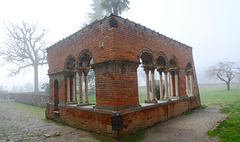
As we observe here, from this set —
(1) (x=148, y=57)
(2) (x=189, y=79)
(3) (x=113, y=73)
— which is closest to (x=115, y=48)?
(3) (x=113, y=73)

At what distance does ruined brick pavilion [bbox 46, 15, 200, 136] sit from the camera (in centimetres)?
553

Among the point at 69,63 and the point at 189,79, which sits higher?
the point at 69,63

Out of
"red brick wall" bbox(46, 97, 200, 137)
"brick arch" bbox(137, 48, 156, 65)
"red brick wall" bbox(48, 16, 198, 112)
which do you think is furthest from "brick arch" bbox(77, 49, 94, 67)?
"brick arch" bbox(137, 48, 156, 65)

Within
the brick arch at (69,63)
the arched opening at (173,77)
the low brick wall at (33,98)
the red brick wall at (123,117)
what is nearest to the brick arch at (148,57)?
the red brick wall at (123,117)

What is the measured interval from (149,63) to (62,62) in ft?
14.9

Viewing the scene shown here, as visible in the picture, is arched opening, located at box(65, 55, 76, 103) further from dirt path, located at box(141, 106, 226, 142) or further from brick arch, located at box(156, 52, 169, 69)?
brick arch, located at box(156, 52, 169, 69)

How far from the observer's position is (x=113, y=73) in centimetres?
545

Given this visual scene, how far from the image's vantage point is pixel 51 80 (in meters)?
9.11

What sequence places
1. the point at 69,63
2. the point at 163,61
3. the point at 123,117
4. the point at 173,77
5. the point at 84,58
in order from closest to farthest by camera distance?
the point at 123,117 → the point at 84,58 → the point at 69,63 → the point at 163,61 → the point at 173,77

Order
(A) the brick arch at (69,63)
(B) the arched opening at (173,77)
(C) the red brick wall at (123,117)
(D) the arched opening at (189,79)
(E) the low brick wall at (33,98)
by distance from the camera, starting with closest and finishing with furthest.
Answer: (C) the red brick wall at (123,117) → (A) the brick arch at (69,63) → (B) the arched opening at (173,77) → (D) the arched opening at (189,79) → (E) the low brick wall at (33,98)

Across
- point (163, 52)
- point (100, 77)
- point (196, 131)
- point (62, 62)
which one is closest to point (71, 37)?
point (62, 62)

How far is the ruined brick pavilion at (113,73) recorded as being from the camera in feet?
18.1

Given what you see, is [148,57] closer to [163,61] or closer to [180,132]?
[163,61]

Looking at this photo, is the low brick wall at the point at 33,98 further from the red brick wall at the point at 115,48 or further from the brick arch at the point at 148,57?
the brick arch at the point at 148,57
